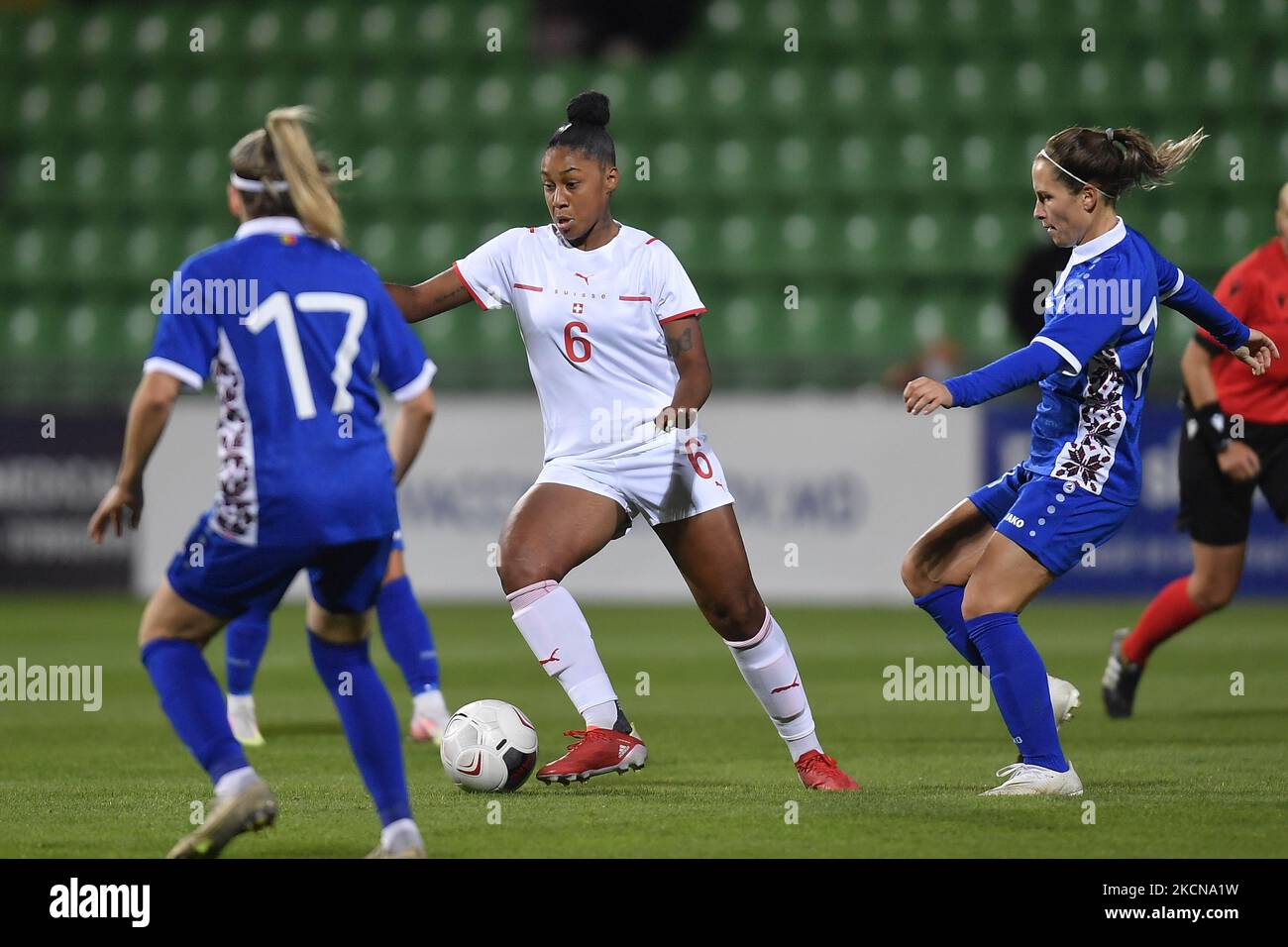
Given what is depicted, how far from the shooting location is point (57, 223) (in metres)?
17.1

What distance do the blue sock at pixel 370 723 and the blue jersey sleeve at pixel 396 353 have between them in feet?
2.17

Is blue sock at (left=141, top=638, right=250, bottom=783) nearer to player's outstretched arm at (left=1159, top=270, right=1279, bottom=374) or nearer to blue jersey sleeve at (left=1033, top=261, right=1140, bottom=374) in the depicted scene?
blue jersey sleeve at (left=1033, top=261, right=1140, bottom=374)

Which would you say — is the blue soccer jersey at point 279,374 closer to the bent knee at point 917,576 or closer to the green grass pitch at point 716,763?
the green grass pitch at point 716,763

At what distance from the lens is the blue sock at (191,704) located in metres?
4.49

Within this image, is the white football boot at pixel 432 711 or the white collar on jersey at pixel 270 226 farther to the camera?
the white football boot at pixel 432 711

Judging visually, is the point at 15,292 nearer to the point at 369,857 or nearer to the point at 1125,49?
the point at 1125,49

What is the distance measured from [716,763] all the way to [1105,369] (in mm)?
2176

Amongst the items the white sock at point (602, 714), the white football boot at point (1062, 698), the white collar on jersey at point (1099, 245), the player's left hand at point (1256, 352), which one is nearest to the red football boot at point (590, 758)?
the white sock at point (602, 714)

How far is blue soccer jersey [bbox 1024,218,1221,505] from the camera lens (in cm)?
559

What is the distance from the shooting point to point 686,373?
600cm

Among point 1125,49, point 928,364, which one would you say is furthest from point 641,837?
point 1125,49

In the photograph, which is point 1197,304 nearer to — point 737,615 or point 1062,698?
point 1062,698

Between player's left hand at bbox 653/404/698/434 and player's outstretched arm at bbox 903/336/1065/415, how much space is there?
2.82 ft
